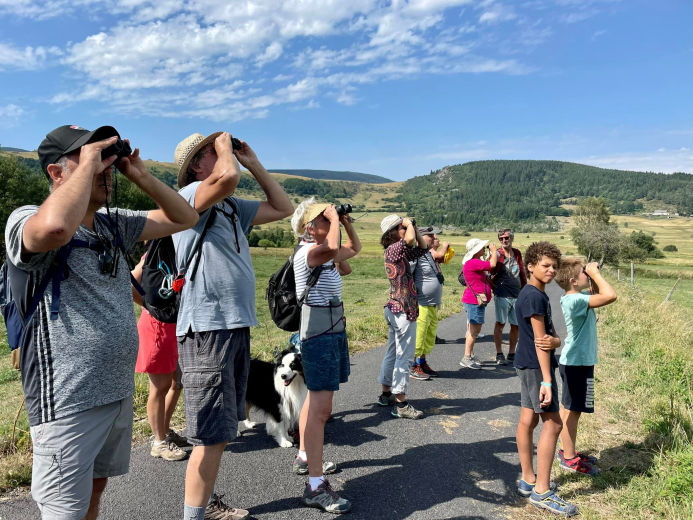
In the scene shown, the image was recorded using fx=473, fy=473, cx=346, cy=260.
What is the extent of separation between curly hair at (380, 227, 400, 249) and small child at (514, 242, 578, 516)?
2.14 metres

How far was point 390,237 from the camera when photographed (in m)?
5.66

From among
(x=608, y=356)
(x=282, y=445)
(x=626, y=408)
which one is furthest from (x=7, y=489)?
(x=608, y=356)

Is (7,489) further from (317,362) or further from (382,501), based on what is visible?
(382,501)

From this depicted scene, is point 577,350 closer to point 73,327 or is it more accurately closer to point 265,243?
point 73,327

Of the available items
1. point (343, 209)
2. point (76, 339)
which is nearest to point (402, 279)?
point (343, 209)

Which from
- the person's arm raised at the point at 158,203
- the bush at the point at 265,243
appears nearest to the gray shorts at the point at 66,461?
the person's arm raised at the point at 158,203

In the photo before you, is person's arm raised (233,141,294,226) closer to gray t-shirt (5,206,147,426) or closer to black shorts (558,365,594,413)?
gray t-shirt (5,206,147,426)

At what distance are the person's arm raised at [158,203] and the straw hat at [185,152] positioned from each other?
567mm

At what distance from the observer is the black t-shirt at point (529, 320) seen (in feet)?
11.4

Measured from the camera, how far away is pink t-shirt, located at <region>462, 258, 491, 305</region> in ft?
A: 25.1

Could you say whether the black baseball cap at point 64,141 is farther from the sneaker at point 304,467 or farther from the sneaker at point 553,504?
the sneaker at point 553,504

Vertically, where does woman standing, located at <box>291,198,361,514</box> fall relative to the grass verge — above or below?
above

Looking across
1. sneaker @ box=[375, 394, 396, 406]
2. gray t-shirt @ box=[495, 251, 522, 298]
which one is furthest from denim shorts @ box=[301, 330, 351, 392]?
gray t-shirt @ box=[495, 251, 522, 298]

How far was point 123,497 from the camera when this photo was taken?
3.36 m
